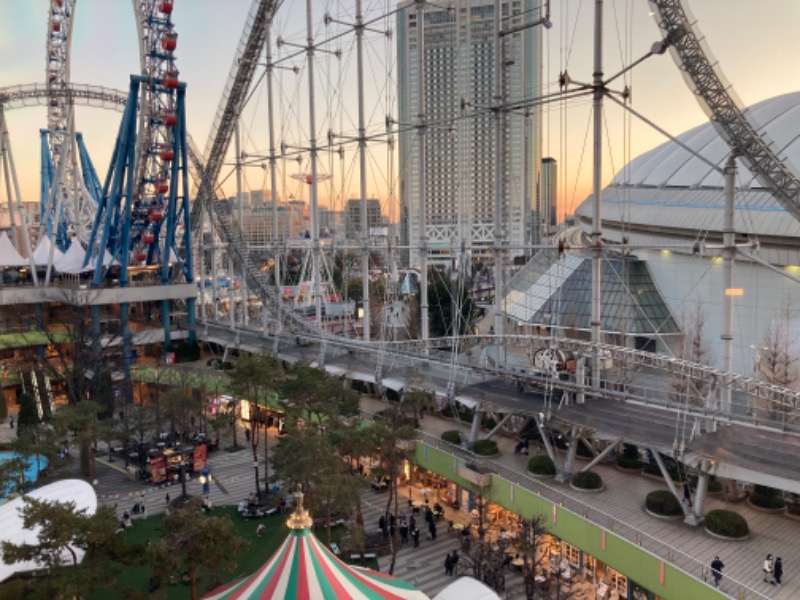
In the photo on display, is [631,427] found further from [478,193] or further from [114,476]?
[478,193]

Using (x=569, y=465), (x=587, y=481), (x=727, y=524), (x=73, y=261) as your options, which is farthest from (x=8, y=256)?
(x=727, y=524)

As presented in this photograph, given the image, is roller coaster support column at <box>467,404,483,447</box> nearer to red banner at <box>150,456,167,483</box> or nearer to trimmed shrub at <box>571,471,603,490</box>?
trimmed shrub at <box>571,471,603,490</box>

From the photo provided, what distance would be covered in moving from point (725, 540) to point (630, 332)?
16008 millimetres

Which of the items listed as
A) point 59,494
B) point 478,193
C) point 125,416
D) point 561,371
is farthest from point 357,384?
point 478,193

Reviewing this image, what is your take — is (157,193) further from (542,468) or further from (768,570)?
(768,570)

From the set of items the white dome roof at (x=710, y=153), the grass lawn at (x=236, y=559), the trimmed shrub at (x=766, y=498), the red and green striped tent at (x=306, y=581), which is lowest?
the grass lawn at (x=236, y=559)

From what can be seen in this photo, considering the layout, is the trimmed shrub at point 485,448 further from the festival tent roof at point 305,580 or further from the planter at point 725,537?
the festival tent roof at point 305,580

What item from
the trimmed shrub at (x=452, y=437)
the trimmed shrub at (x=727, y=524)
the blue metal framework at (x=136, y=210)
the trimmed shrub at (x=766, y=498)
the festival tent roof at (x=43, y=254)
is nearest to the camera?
the trimmed shrub at (x=727, y=524)

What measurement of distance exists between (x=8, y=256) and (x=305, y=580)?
137 ft

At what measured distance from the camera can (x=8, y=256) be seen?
4272 centimetres

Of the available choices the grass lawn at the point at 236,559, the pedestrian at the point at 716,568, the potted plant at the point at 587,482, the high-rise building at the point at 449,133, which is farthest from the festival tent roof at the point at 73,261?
the pedestrian at the point at 716,568

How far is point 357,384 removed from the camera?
1148 inches

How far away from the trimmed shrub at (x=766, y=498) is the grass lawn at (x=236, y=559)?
9748 mm

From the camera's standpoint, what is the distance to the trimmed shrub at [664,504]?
50.1 feet
